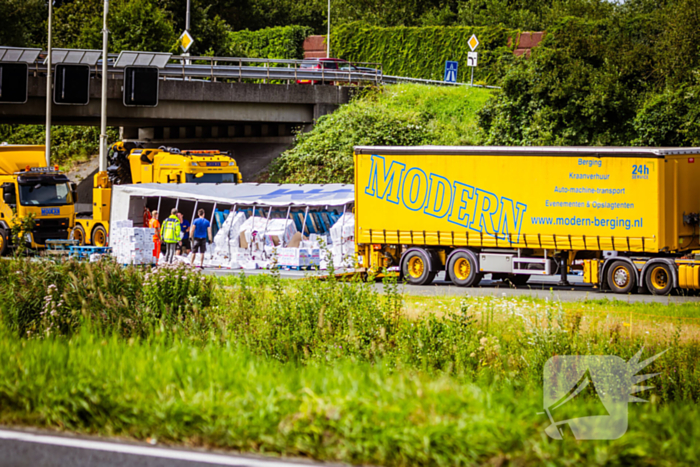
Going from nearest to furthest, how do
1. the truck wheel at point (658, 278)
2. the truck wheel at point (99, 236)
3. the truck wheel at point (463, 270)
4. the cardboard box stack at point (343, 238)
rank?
1. the truck wheel at point (658, 278)
2. the truck wheel at point (463, 270)
3. the cardboard box stack at point (343, 238)
4. the truck wheel at point (99, 236)

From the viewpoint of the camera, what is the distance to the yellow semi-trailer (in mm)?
19719

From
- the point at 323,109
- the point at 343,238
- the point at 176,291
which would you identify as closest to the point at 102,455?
the point at 176,291

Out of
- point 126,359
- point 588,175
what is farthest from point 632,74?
point 126,359

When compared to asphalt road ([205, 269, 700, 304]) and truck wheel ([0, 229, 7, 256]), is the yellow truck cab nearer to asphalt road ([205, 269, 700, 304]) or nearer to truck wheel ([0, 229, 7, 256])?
truck wheel ([0, 229, 7, 256])

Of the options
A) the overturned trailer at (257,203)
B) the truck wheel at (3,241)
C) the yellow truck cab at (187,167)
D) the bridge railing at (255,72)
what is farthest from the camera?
the bridge railing at (255,72)

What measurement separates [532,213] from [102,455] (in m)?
16.1

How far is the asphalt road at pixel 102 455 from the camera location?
19.9 feet

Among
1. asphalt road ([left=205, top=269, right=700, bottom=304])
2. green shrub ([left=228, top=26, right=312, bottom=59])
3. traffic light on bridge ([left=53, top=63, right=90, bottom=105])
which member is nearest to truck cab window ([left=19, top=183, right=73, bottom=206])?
traffic light on bridge ([left=53, top=63, right=90, bottom=105])

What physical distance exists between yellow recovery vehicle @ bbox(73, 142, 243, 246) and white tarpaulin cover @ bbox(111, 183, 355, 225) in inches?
91.6

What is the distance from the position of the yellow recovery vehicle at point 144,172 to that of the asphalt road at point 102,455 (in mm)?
25841

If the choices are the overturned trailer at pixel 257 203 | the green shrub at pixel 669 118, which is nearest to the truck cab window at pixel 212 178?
the overturned trailer at pixel 257 203

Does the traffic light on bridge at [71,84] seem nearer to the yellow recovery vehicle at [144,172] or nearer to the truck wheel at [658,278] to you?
the yellow recovery vehicle at [144,172]

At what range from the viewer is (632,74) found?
34.8m

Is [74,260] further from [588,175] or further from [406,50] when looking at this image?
[406,50]
